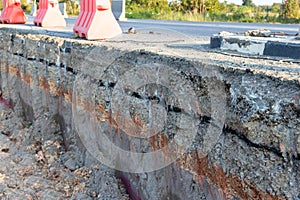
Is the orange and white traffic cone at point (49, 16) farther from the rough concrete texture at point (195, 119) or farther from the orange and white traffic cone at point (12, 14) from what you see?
the rough concrete texture at point (195, 119)

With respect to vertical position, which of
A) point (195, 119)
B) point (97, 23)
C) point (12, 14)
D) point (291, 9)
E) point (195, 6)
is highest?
point (195, 6)

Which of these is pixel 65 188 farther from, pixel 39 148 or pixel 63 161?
pixel 39 148

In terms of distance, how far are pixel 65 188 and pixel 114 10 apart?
12.5 metres

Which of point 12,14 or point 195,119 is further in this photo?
point 12,14

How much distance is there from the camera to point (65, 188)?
3.71 meters

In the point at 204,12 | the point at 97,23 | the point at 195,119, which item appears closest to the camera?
the point at 195,119

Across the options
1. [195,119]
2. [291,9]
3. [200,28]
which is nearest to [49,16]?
[200,28]

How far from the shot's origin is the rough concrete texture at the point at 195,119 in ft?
6.71

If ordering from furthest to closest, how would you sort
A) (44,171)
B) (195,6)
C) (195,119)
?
1. (195,6)
2. (44,171)
3. (195,119)

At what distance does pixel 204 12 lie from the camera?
27016 millimetres

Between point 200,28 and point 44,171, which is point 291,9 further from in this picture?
point 44,171

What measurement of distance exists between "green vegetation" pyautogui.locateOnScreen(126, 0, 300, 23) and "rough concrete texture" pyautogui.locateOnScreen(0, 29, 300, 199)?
1456 cm

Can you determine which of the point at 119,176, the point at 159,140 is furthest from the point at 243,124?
the point at 119,176

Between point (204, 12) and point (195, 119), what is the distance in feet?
83.1
